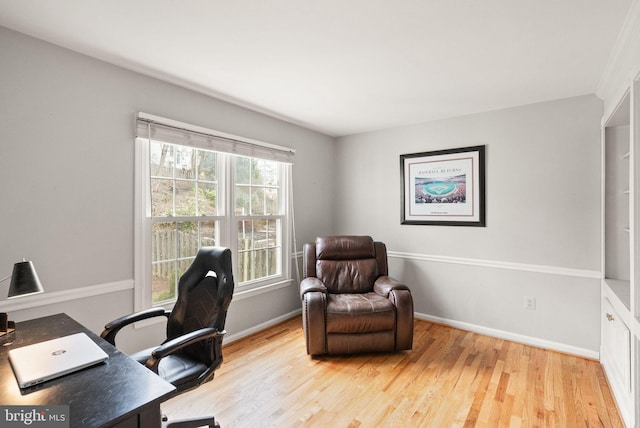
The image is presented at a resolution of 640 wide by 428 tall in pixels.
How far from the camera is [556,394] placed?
219 centimetres

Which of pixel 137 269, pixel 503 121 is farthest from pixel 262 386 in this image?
pixel 503 121

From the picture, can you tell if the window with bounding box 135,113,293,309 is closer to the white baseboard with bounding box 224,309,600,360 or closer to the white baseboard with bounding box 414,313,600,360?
the white baseboard with bounding box 224,309,600,360

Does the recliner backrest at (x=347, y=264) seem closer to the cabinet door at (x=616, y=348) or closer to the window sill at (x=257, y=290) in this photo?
the window sill at (x=257, y=290)

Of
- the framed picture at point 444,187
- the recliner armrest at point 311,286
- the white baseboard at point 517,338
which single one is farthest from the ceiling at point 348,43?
the white baseboard at point 517,338

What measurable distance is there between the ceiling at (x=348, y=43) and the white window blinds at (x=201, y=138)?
361mm

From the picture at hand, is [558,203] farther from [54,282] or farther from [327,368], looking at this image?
→ [54,282]

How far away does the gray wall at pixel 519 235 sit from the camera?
9.11ft

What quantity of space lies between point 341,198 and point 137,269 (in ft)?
8.95

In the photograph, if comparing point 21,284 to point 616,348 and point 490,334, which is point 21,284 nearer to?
point 616,348

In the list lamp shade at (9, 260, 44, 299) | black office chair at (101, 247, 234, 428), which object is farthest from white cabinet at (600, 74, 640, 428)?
lamp shade at (9, 260, 44, 299)

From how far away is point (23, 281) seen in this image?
1.37 m

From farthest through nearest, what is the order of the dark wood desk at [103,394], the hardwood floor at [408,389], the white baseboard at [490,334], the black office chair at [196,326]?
the white baseboard at [490,334]
the hardwood floor at [408,389]
the black office chair at [196,326]
the dark wood desk at [103,394]

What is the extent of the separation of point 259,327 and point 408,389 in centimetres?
172

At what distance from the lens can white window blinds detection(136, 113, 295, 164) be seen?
2379 millimetres
